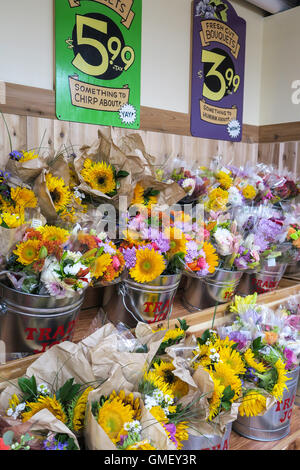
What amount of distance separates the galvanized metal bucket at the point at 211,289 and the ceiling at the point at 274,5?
1968 millimetres

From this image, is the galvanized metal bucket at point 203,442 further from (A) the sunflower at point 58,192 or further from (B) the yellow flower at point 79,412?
(A) the sunflower at point 58,192

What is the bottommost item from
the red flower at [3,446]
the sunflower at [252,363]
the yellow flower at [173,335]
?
the sunflower at [252,363]

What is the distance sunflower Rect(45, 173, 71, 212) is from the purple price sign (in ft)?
4.20

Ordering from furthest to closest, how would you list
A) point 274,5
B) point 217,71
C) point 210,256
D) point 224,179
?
point 274,5
point 217,71
point 224,179
point 210,256

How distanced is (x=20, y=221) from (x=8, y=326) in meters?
0.29

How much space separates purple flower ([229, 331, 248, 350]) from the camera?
3.96 ft

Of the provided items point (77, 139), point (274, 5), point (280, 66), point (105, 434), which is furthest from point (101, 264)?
point (274, 5)

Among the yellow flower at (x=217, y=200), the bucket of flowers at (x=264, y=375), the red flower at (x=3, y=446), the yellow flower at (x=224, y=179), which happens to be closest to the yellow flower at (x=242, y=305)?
the bucket of flowers at (x=264, y=375)

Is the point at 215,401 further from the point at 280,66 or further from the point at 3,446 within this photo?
the point at 280,66

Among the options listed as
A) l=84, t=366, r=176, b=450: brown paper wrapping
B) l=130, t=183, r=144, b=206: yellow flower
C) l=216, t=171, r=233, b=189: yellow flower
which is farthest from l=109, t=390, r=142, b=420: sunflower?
l=216, t=171, r=233, b=189: yellow flower

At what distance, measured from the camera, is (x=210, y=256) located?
4.76 ft

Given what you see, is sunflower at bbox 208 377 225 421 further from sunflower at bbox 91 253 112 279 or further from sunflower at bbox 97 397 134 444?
sunflower at bbox 91 253 112 279

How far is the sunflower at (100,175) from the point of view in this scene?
137 cm

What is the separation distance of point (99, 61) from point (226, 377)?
59.4 inches
